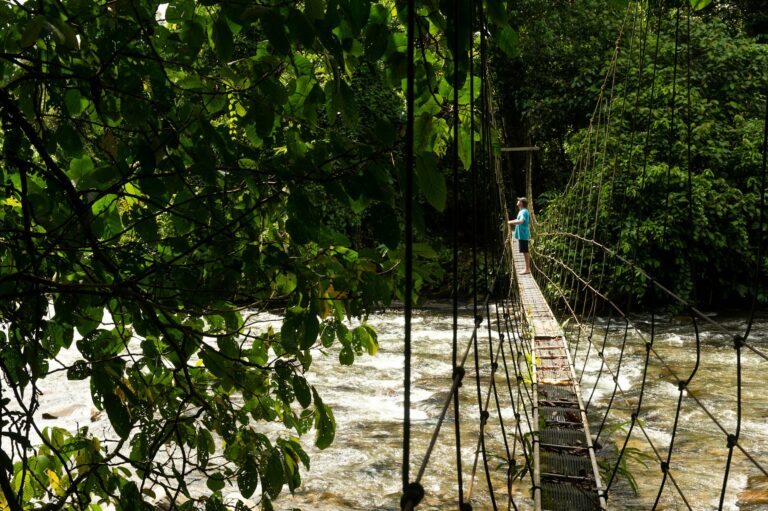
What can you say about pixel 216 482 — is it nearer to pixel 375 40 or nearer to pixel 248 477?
pixel 248 477

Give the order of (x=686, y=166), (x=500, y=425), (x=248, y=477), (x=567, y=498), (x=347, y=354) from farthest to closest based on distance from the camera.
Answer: (x=686, y=166) → (x=500, y=425) → (x=567, y=498) → (x=347, y=354) → (x=248, y=477)

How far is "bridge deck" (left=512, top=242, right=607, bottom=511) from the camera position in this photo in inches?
74.9

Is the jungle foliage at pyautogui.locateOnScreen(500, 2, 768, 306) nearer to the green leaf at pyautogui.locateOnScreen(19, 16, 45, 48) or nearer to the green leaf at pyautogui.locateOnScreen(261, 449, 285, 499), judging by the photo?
the green leaf at pyautogui.locateOnScreen(261, 449, 285, 499)

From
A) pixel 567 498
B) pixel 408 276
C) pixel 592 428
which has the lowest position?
pixel 592 428

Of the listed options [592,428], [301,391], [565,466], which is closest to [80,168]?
[301,391]

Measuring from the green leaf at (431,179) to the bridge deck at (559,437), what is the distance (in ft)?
3.68

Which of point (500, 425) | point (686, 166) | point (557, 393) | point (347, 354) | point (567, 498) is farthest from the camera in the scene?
point (686, 166)

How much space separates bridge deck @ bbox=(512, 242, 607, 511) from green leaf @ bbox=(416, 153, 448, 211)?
112cm

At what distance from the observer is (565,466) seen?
2125 millimetres

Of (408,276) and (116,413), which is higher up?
(408,276)

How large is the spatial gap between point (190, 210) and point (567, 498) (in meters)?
1.35

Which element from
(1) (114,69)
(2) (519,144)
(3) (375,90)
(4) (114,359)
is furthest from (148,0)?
(2) (519,144)

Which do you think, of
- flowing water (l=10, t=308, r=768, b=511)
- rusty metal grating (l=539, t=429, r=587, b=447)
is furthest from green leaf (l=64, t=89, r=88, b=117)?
rusty metal grating (l=539, t=429, r=587, b=447)

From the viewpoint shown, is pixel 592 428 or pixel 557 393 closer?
pixel 557 393
